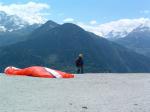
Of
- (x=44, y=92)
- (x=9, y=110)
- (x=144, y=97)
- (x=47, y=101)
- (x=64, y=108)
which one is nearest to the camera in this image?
(x=9, y=110)

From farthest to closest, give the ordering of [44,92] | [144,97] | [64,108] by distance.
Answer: [44,92] → [144,97] → [64,108]

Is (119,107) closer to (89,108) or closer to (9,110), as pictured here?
(89,108)

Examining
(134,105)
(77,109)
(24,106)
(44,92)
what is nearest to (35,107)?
(24,106)

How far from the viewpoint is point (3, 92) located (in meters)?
25.7

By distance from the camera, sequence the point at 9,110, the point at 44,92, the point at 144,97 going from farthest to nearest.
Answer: the point at 44,92 → the point at 144,97 → the point at 9,110

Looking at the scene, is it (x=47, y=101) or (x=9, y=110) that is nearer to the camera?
(x=9, y=110)

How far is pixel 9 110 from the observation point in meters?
18.7

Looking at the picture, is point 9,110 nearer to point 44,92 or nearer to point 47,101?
point 47,101

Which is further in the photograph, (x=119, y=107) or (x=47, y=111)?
(x=119, y=107)

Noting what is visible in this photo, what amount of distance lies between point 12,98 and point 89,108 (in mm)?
5081

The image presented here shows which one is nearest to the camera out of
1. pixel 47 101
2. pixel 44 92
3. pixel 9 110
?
pixel 9 110

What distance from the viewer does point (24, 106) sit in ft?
66.2

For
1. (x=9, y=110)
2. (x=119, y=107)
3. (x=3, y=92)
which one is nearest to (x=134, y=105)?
(x=119, y=107)

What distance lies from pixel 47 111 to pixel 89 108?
90.3 inches
